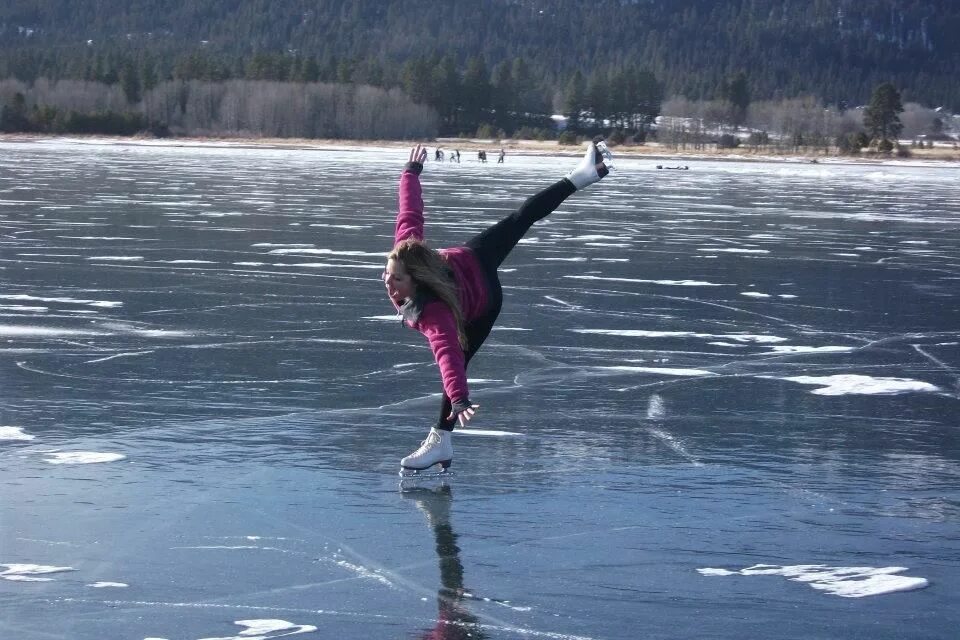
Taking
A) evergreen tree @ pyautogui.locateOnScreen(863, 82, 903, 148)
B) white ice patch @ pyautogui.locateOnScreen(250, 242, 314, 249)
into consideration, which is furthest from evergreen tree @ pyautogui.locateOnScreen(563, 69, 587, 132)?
white ice patch @ pyautogui.locateOnScreen(250, 242, 314, 249)

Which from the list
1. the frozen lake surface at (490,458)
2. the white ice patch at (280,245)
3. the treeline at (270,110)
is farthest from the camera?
the treeline at (270,110)

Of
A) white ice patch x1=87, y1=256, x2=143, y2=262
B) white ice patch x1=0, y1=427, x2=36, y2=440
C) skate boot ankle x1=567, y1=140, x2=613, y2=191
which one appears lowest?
white ice patch x1=0, y1=427, x2=36, y2=440

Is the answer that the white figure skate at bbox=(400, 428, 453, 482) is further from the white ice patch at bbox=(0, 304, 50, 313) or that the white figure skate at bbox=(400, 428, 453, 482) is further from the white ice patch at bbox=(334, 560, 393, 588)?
the white ice patch at bbox=(0, 304, 50, 313)

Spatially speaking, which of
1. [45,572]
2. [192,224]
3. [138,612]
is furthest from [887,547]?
[192,224]

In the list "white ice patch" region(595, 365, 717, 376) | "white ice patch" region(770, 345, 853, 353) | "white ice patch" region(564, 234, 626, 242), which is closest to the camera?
"white ice patch" region(595, 365, 717, 376)

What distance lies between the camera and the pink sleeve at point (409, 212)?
5137 mm

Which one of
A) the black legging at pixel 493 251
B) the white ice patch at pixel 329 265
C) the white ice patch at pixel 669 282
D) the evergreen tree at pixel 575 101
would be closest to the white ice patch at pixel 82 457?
the black legging at pixel 493 251

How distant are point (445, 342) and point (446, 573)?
109 cm

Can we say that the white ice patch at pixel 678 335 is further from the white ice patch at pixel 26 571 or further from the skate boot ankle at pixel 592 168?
the white ice patch at pixel 26 571

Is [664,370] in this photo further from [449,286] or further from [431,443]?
[449,286]

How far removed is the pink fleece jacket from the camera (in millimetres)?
4699

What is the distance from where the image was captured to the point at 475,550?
163 inches

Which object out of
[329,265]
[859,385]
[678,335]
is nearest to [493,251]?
[859,385]

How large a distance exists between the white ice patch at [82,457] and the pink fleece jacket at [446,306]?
51.2 inches
